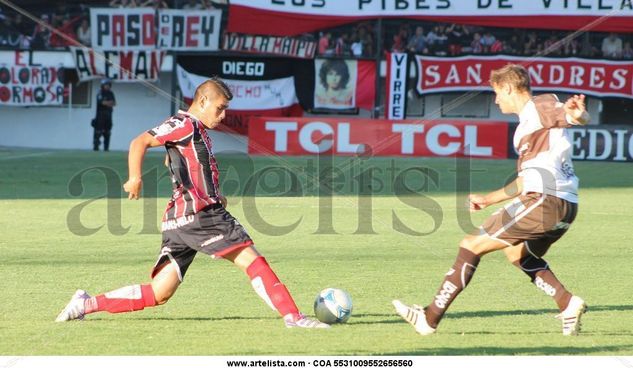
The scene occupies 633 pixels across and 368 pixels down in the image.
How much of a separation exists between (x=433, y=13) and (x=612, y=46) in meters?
5.50

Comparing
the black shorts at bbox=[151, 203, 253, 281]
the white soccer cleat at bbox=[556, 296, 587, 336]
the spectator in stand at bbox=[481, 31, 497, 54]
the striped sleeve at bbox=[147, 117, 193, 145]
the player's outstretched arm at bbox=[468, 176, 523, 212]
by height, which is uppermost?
the spectator in stand at bbox=[481, 31, 497, 54]

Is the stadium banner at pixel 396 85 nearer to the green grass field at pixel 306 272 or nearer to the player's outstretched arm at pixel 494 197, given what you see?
the green grass field at pixel 306 272

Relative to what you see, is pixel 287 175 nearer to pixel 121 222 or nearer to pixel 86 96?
pixel 121 222

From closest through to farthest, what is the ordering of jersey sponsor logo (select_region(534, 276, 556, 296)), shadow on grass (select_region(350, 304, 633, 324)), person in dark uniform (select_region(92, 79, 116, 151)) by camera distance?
jersey sponsor logo (select_region(534, 276, 556, 296)), shadow on grass (select_region(350, 304, 633, 324)), person in dark uniform (select_region(92, 79, 116, 151))

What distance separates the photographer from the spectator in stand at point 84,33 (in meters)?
33.2

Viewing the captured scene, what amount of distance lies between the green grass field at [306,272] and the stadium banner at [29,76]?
34.8 feet

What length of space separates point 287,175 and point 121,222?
8.22 metres

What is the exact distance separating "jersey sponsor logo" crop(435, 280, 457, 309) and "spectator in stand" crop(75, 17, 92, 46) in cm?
2693

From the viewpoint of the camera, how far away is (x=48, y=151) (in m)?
31.4

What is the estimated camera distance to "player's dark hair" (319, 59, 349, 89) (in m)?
31.8

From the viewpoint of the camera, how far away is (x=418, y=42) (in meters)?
33.0

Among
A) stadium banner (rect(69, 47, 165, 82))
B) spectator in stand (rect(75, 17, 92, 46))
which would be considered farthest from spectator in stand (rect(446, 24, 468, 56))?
spectator in stand (rect(75, 17, 92, 46))

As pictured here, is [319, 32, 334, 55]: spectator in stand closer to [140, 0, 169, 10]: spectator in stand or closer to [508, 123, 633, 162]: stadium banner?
[140, 0, 169, 10]: spectator in stand

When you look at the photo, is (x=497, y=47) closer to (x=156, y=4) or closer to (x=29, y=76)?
(x=156, y=4)
